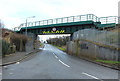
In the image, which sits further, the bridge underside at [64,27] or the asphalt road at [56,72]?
the bridge underside at [64,27]

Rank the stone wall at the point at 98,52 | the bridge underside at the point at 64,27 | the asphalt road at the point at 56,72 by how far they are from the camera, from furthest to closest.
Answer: the bridge underside at the point at 64,27 < the stone wall at the point at 98,52 < the asphalt road at the point at 56,72

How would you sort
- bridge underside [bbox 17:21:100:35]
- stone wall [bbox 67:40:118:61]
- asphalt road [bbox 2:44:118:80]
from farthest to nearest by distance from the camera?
1. bridge underside [bbox 17:21:100:35]
2. stone wall [bbox 67:40:118:61]
3. asphalt road [bbox 2:44:118:80]

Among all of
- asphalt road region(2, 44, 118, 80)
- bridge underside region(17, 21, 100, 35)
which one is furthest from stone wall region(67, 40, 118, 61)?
bridge underside region(17, 21, 100, 35)

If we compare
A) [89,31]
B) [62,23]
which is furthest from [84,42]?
[62,23]

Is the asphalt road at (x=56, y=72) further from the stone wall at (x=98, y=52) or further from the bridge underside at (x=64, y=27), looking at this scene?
the bridge underside at (x=64, y=27)

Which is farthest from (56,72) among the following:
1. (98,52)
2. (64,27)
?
(64,27)

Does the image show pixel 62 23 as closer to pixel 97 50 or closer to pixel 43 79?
pixel 97 50

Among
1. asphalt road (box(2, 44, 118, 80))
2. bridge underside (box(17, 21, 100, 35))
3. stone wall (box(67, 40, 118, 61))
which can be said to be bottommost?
asphalt road (box(2, 44, 118, 80))

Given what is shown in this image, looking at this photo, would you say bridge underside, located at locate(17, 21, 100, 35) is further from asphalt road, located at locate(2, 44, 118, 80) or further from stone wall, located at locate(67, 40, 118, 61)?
asphalt road, located at locate(2, 44, 118, 80)

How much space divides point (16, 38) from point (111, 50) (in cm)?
1933

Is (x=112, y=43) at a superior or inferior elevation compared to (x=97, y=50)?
superior

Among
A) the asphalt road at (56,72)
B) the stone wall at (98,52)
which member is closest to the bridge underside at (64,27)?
the stone wall at (98,52)

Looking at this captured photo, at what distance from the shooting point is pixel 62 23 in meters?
26.4

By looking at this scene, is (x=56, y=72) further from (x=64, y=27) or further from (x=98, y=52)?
→ (x=64, y=27)
